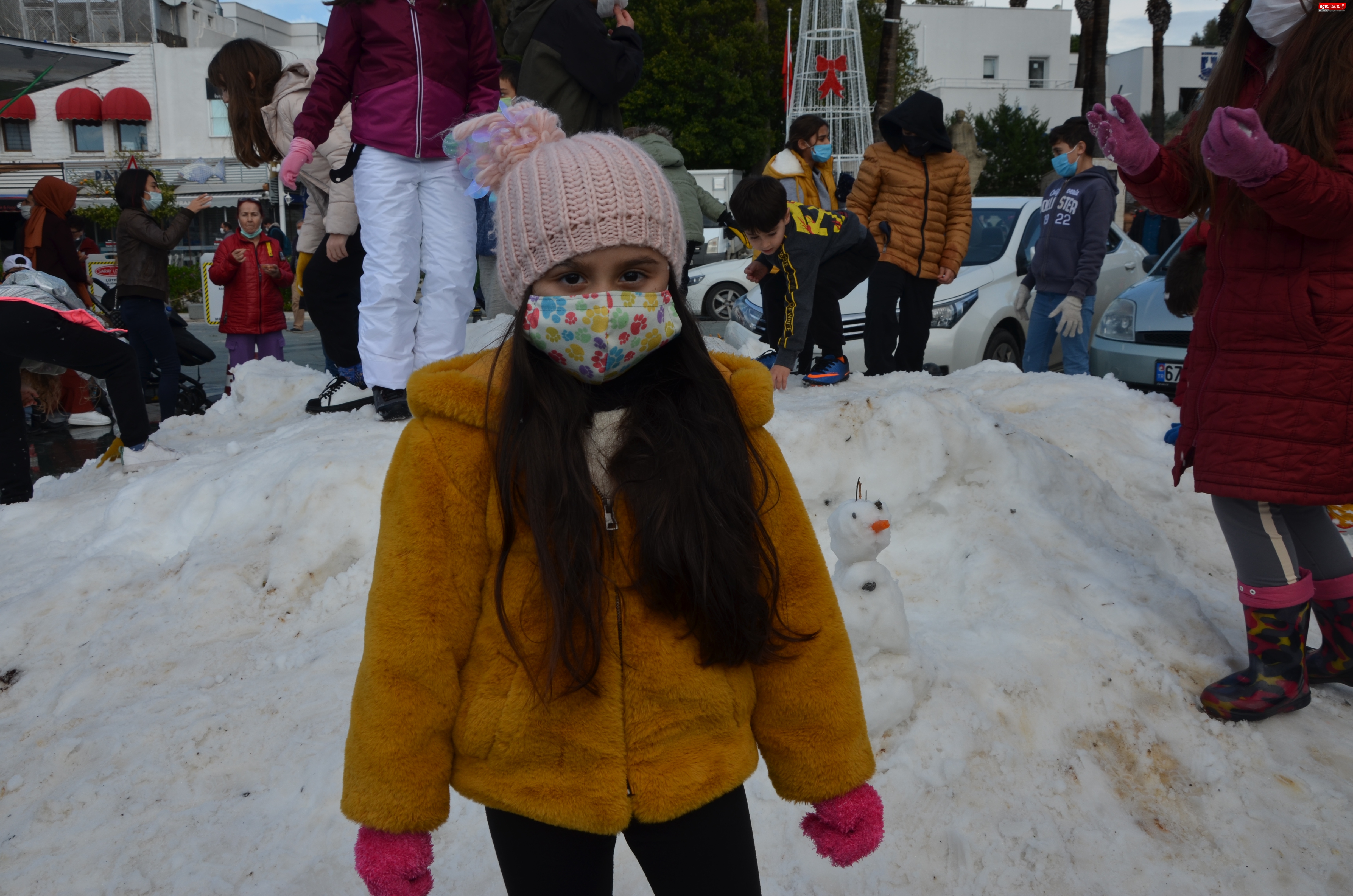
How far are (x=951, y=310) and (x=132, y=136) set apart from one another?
41.5 metres

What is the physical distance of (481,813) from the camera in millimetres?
2709

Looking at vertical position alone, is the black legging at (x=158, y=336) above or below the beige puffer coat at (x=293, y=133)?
below

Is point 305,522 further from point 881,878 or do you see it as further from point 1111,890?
point 1111,890

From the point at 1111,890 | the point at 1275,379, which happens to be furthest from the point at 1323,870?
the point at 1275,379

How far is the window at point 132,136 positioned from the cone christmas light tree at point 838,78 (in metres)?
27.1

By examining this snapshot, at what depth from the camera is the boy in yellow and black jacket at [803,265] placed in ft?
19.1

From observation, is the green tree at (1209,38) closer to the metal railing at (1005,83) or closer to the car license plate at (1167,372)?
the metal railing at (1005,83)

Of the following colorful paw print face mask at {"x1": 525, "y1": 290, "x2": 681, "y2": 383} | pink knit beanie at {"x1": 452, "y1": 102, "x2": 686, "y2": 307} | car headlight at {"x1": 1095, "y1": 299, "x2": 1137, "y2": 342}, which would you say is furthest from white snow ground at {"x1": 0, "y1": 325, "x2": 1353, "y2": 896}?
car headlight at {"x1": 1095, "y1": 299, "x2": 1137, "y2": 342}

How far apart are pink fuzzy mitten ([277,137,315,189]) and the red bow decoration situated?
20.7 m

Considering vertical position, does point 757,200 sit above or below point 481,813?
above

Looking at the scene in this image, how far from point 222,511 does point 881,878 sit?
→ 10.2ft

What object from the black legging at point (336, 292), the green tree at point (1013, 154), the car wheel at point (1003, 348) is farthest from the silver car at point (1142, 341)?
the green tree at point (1013, 154)

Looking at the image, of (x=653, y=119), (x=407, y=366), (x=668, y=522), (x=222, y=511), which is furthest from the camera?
(x=653, y=119)

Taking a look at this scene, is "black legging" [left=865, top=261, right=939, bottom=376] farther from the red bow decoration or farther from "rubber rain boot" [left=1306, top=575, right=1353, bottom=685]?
the red bow decoration
